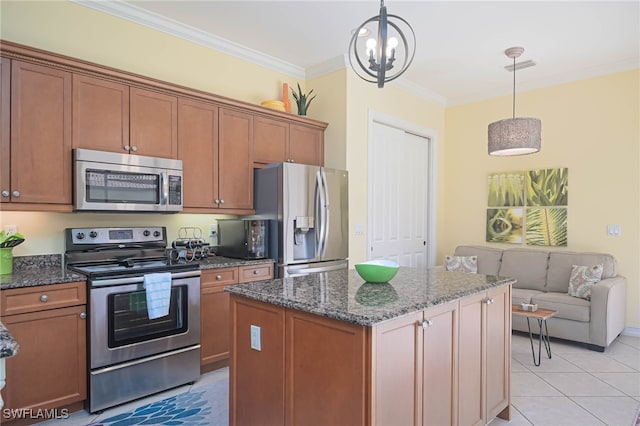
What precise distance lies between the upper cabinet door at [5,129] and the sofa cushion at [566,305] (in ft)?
14.8

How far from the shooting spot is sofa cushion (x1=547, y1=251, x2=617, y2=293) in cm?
409

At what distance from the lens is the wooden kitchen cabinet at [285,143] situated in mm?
3789

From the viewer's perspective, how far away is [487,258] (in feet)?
16.0

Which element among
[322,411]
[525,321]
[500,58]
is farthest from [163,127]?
[525,321]

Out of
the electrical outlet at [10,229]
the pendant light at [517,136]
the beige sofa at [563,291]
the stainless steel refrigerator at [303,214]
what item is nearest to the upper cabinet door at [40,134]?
the electrical outlet at [10,229]

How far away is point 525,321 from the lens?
163 inches

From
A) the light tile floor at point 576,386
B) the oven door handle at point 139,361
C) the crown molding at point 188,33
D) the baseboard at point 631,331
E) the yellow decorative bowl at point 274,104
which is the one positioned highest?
the crown molding at point 188,33

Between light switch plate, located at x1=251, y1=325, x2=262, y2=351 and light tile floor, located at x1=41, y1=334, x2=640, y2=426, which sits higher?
light switch plate, located at x1=251, y1=325, x2=262, y2=351

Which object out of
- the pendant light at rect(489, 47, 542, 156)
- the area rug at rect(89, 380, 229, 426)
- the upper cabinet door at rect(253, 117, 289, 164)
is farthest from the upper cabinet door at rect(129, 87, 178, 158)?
the pendant light at rect(489, 47, 542, 156)

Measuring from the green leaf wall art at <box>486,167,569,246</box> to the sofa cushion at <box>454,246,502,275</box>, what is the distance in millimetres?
321

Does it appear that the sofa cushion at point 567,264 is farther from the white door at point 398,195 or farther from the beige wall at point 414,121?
the white door at point 398,195

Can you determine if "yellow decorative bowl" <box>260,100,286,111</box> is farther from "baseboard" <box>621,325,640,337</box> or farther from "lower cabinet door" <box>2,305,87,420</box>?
"baseboard" <box>621,325,640,337</box>

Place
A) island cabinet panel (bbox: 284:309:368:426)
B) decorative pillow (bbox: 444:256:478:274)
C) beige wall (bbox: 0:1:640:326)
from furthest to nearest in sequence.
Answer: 1. decorative pillow (bbox: 444:256:478:274)
2. beige wall (bbox: 0:1:640:326)
3. island cabinet panel (bbox: 284:309:368:426)

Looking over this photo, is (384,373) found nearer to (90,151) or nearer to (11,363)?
(11,363)
